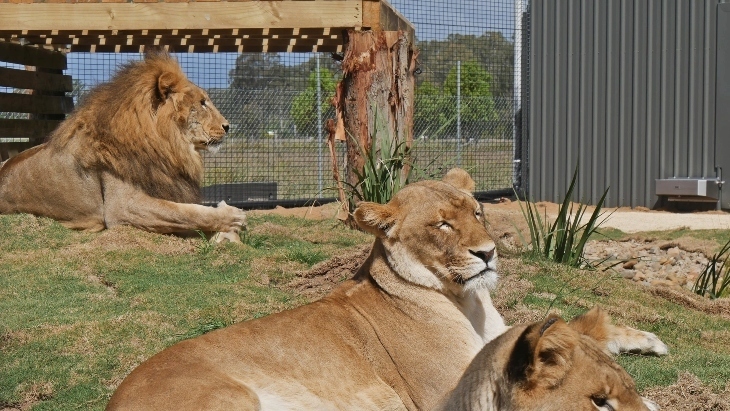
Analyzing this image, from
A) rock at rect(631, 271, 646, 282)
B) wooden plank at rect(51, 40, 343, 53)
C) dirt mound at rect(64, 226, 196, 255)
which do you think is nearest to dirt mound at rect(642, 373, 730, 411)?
rock at rect(631, 271, 646, 282)

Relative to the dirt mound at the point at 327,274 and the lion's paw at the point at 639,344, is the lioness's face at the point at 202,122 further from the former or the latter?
the lion's paw at the point at 639,344

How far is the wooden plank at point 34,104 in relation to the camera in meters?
11.5

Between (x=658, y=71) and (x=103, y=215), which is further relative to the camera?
(x=658, y=71)

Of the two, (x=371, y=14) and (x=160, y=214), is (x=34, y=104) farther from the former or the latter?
(x=371, y=14)

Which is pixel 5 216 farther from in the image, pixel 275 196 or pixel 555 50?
pixel 555 50

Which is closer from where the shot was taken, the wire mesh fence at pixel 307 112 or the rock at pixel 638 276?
the rock at pixel 638 276

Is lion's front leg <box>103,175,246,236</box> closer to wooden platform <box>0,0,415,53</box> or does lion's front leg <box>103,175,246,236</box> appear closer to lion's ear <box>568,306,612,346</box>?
wooden platform <box>0,0,415,53</box>

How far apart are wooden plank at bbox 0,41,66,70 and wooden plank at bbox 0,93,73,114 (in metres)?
0.41

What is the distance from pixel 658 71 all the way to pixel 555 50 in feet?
6.84

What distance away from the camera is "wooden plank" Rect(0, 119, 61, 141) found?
11641mm

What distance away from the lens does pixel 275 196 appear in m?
15.1

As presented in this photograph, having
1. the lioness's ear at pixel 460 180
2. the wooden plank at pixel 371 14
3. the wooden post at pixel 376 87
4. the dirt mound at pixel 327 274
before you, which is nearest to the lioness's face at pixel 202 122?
the wooden post at pixel 376 87

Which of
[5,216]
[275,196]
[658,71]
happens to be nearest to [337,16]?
[5,216]

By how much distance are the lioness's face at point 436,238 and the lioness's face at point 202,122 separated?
463cm
